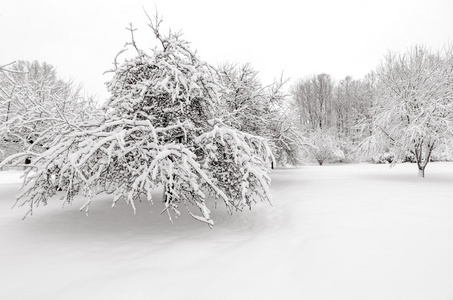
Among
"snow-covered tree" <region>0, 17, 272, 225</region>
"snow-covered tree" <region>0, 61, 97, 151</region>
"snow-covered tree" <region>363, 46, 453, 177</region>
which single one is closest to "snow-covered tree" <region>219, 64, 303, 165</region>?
"snow-covered tree" <region>363, 46, 453, 177</region>

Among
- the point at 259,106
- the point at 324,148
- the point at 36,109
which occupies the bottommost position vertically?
the point at 324,148

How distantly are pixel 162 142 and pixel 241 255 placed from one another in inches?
102

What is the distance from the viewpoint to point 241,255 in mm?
3553

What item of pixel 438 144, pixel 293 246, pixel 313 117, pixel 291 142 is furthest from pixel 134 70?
pixel 313 117

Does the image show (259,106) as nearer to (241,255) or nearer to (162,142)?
(162,142)

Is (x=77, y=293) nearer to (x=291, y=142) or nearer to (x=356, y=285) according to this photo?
(x=356, y=285)

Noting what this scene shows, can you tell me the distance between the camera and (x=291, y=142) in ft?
38.4

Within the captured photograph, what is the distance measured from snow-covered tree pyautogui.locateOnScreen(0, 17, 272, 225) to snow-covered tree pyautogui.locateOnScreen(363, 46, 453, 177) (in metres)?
8.07

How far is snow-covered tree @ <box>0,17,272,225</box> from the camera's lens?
4469 mm

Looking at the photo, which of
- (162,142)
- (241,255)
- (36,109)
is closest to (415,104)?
(162,142)

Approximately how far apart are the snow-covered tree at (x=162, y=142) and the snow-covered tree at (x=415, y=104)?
8.07m

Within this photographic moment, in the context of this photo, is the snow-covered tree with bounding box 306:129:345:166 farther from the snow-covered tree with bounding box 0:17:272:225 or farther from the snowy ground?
the snow-covered tree with bounding box 0:17:272:225

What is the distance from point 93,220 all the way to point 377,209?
19.7 ft

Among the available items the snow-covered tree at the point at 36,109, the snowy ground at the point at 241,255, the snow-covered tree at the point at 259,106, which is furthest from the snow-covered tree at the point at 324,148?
the snow-covered tree at the point at 36,109
